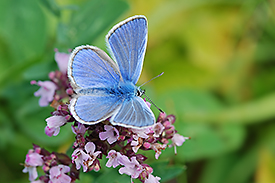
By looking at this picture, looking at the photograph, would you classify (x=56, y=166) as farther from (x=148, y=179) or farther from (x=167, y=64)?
(x=167, y=64)

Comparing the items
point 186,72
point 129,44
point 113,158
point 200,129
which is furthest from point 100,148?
point 186,72

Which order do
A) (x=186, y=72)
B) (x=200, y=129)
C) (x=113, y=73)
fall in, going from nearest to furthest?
Answer: (x=113, y=73)
(x=200, y=129)
(x=186, y=72)

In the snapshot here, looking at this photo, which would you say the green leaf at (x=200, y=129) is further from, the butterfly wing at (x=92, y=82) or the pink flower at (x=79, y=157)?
the pink flower at (x=79, y=157)

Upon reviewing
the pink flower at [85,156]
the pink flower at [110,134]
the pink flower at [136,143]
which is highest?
the pink flower at [110,134]

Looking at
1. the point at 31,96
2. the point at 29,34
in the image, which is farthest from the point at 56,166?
the point at 29,34

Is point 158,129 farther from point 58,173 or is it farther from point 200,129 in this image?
point 200,129

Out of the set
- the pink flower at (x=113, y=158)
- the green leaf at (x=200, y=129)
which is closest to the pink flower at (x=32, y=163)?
the pink flower at (x=113, y=158)

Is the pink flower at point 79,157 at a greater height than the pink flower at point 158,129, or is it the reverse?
the pink flower at point 79,157

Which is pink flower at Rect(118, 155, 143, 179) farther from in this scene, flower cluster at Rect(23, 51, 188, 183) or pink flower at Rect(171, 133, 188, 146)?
pink flower at Rect(171, 133, 188, 146)
